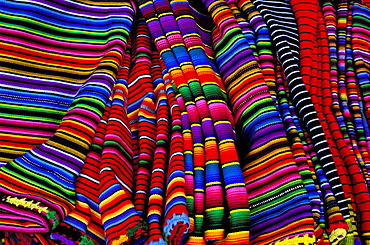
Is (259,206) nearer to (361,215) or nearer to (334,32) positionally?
(361,215)

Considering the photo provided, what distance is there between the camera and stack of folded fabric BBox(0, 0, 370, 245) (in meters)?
0.53

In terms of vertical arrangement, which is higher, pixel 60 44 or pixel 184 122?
pixel 60 44

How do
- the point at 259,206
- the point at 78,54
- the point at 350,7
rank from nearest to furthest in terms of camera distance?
the point at 259,206
the point at 78,54
the point at 350,7

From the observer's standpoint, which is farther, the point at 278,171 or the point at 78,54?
the point at 78,54

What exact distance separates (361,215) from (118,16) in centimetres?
50

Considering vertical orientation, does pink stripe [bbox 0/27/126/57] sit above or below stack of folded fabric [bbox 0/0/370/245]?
above

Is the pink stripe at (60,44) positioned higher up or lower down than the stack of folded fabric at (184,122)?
higher up

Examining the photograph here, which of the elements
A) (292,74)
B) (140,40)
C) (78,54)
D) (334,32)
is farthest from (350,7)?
(78,54)

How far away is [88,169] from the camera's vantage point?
1.90ft

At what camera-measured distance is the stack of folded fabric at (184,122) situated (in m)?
0.53

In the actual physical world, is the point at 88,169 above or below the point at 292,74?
below

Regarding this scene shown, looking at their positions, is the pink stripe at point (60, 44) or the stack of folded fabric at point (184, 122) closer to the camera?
the stack of folded fabric at point (184, 122)

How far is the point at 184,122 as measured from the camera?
603 mm

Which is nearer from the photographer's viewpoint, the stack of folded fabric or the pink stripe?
the stack of folded fabric
